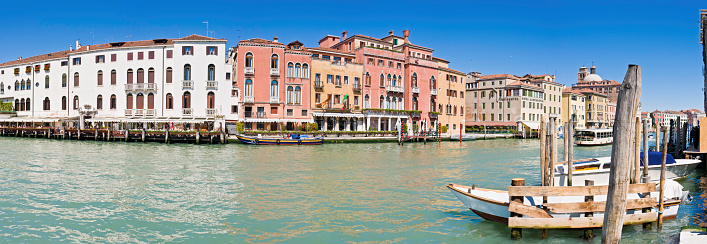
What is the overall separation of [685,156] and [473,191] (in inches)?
598

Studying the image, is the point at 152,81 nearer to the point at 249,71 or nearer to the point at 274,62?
the point at 249,71

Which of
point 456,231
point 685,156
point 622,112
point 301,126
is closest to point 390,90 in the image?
point 301,126

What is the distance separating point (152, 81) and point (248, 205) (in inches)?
1369

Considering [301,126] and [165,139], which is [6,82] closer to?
[165,139]

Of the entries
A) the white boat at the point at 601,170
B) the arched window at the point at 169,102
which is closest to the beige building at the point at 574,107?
the arched window at the point at 169,102

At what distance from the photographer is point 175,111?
4069 centimetres

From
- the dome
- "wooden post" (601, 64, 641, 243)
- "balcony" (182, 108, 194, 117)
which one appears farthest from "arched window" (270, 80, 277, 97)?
the dome

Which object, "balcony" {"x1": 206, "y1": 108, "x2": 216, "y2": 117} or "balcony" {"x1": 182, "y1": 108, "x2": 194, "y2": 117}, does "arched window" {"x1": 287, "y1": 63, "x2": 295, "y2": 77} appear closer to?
"balcony" {"x1": 206, "y1": 108, "x2": 216, "y2": 117}

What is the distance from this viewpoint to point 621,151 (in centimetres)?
529

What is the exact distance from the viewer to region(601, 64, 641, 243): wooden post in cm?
512

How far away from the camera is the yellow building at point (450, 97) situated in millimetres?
55594

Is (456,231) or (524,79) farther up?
(524,79)

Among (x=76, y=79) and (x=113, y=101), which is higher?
(x=76, y=79)

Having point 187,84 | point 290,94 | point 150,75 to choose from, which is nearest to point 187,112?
point 187,84
